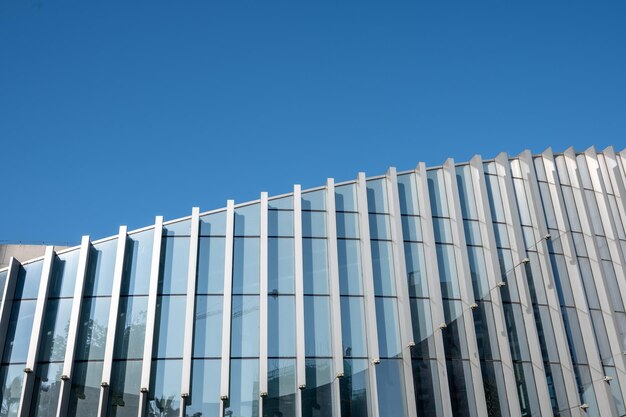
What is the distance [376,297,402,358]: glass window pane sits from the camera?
2914 cm

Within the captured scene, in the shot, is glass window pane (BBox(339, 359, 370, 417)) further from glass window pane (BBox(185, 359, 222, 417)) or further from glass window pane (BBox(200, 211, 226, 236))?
glass window pane (BBox(200, 211, 226, 236))

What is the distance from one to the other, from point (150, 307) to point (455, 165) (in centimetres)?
1652

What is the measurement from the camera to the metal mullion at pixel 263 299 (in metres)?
27.5

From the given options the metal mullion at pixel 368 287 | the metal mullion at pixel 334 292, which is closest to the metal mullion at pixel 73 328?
the metal mullion at pixel 334 292

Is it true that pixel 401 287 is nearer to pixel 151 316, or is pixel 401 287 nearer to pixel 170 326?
pixel 170 326

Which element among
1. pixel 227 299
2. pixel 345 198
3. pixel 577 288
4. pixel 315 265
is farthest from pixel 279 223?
pixel 577 288

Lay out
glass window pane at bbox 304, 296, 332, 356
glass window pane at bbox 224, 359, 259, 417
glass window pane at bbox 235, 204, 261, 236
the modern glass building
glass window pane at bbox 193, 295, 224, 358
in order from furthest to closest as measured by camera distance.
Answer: glass window pane at bbox 235, 204, 261, 236, glass window pane at bbox 304, 296, 332, 356, glass window pane at bbox 193, 295, 224, 358, the modern glass building, glass window pane at bbox 224, 359, 259, 417

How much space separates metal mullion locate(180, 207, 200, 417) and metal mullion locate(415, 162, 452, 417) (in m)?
10.5

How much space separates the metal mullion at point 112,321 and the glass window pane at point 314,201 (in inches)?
326

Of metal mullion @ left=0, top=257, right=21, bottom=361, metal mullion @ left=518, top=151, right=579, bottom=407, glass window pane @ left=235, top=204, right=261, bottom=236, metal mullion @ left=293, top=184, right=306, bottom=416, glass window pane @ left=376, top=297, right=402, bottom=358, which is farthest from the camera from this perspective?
glass window pane @ left=235, top=204, right=261, bottom=236

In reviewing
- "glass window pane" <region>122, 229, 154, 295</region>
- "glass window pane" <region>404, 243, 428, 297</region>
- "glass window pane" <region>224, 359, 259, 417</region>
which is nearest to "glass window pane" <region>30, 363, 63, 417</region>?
"glass window pane" <region>122, 229, 154, 295</region>

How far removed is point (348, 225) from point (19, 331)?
1492 centimetres

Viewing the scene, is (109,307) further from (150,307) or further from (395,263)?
(395,263)

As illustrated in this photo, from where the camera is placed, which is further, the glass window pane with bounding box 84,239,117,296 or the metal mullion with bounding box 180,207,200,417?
the glass window pane with bounding box 84,239,117,296
